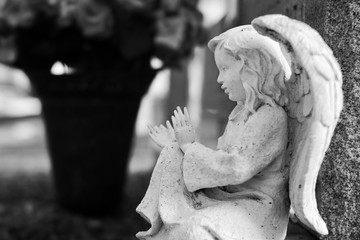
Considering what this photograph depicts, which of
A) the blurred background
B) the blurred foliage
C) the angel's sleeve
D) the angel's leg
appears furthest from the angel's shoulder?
the blurred foliage

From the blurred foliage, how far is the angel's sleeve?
1.35 metres

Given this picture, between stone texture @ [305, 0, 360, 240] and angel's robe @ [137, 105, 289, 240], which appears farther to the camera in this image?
stone texture @ [305, 0, 360, 240]

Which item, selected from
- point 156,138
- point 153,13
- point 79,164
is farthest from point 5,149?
point 156,138

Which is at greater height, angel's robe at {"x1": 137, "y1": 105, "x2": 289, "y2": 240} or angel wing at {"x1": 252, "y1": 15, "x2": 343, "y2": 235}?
angel wing at {"x1": 252, "y1": 15, "x2": 343, "y2": 235}

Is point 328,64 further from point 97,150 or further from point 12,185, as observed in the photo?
point 12,185

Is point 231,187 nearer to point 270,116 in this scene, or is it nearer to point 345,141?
point 270,116

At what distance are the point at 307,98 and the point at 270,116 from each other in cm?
7

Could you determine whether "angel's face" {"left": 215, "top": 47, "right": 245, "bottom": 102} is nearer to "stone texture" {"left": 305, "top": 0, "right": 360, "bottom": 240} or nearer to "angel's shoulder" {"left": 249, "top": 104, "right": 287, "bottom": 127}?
"angel's shoulder" {"left": 249, "top": 104, "right": 287, "bottom": 127}

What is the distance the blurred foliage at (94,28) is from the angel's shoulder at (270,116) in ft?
4.40

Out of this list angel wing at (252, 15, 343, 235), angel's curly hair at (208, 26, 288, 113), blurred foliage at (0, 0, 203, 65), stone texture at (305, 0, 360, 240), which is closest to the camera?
angel wing at (252, 15, 343, 235)

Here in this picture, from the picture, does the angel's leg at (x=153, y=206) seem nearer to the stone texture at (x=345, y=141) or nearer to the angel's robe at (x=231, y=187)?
the angel's robe at (x=231, y=187)

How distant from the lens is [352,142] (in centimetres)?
113

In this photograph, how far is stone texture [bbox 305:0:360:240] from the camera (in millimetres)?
1130

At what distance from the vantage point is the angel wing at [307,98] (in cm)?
90
